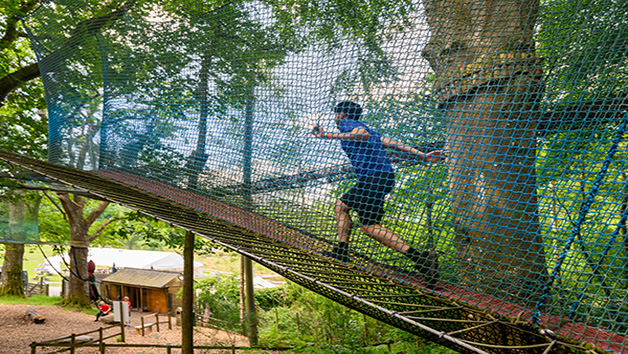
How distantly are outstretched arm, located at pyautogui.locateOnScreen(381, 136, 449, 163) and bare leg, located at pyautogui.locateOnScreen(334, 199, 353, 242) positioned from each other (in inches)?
13.1

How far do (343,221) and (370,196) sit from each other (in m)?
0.16

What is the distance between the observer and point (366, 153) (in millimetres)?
1660

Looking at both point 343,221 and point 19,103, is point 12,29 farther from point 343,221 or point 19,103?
point 343,221

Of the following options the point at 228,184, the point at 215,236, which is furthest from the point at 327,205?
the point at 228,184

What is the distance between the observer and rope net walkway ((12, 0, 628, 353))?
3.85 feet

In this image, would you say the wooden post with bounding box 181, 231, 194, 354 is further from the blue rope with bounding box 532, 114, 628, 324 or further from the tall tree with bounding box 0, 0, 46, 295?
the blue rope with bounding box 532, 114, 628, 324

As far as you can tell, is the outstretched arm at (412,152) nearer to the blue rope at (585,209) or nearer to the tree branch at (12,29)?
the blue rope at (585,209)

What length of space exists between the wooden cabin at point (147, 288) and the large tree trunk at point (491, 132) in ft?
32.1

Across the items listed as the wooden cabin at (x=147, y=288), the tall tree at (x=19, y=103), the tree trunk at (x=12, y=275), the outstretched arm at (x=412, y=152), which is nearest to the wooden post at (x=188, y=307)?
the tall tree at (x=19, y=103)

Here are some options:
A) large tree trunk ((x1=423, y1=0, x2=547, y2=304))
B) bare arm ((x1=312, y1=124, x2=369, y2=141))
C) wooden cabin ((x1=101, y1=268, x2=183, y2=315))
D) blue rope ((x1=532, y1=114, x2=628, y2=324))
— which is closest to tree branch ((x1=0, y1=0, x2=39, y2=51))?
bare arm ((x1=312, y1=124, x2=369, y2=141))

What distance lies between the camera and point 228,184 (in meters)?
2.24

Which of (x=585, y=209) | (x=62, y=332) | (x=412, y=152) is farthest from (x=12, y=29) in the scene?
(x=585, y=209)

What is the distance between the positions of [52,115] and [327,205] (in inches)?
128

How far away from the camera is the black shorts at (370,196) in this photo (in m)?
1.65
